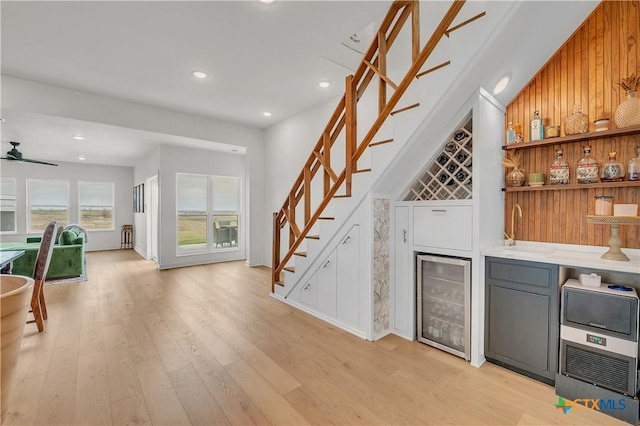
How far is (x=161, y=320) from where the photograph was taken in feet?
10.7

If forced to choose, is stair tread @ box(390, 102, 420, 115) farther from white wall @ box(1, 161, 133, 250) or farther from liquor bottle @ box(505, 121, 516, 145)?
white wall @ box(1, 161, 133, 250)

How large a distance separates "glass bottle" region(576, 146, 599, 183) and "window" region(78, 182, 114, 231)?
10936 millimetres

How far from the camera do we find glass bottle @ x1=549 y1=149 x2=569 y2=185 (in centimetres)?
243

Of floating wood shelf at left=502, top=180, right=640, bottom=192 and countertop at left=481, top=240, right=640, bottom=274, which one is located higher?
floating wood shelf at left=502, top=180, right=640, bottom=192

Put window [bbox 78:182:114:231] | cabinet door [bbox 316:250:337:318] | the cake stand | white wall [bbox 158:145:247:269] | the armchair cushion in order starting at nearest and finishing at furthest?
the cake stand
cabinet door [bbox 316:250:337:318]
the armchair cushion
white wall [bbox 158:145:247:269]
window [bbox 78:182:114:231]

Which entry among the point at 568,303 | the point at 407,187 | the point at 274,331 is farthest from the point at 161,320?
the point at 568,303

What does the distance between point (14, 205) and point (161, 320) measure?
25.8ft

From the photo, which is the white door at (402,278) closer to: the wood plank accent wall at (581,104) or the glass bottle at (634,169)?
the wood plank accent wall at (581,104)

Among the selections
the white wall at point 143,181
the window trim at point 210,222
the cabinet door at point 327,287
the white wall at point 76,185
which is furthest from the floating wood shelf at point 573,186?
the white wall at point 76,185

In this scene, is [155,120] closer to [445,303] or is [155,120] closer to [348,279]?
[348,279]

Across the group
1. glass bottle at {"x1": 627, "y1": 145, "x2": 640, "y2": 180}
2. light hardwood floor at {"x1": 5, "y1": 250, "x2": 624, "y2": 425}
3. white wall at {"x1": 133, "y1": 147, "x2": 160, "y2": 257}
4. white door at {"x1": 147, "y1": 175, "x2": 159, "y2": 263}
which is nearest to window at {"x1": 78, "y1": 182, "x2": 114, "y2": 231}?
white wall at {"x1": 133, "y1": 147, "x2": 160, "y2": 257}

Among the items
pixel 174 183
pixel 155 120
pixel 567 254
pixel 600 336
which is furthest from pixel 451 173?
pixel 174 183

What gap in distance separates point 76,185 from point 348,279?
30.8ft

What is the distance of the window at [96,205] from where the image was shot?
338 inches
